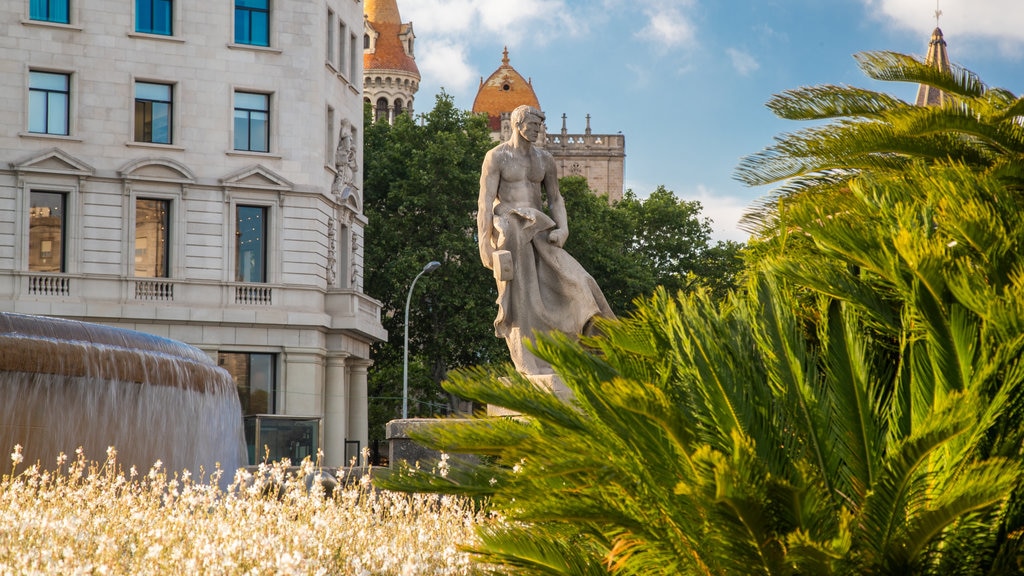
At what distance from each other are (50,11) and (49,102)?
2.31 m

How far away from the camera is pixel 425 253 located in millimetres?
50562

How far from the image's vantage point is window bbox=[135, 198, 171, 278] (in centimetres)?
3881

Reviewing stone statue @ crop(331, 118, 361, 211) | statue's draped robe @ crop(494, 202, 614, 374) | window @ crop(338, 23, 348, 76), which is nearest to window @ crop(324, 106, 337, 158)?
stone statue @ crop(331, 118, 361, 211)

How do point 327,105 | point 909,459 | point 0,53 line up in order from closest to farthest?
point 909,459 < point 0,53 < point 327,105

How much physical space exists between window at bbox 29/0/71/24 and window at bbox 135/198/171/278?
495 cm

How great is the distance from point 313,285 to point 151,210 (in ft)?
15.0

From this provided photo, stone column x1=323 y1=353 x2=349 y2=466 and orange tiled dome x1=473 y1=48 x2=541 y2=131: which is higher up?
orange tiled dome x1=473 y1=48 x2=541 y2=131

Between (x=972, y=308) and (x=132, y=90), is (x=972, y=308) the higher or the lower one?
the lower one

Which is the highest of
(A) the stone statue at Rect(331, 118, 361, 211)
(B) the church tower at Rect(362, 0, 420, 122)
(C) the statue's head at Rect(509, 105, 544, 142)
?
(B) the church tower at Rect(362, 0, 420, 122)

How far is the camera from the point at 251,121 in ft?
131

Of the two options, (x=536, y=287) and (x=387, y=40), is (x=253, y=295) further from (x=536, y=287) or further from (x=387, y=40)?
(x=387, y=40)

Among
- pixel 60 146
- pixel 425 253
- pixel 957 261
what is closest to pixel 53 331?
pixel 957 261

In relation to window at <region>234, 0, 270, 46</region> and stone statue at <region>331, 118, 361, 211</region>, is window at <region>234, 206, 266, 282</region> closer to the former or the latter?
stone statue at <region>331, 118, 361, 211</region>

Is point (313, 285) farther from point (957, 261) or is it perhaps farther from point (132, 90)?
point (957, 261)
